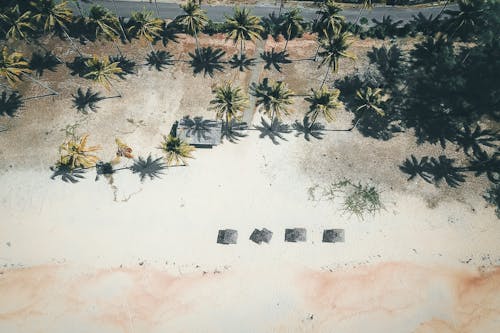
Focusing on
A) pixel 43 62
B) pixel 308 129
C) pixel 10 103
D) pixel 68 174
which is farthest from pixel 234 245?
pixel 43 62

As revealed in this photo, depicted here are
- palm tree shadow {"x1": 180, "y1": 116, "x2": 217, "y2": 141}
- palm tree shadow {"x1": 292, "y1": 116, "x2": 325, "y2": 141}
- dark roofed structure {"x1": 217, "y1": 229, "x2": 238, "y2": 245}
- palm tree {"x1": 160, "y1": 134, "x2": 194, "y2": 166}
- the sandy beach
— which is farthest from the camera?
palm tree shadow {"x1": 292, "y1": 116, "x2": 325, "y2": 141}

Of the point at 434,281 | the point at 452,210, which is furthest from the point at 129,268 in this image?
the point at 452,210

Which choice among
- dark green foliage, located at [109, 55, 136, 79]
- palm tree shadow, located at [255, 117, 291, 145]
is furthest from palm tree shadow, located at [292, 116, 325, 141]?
dark green foliage, located at [109, 55, 136, 79]

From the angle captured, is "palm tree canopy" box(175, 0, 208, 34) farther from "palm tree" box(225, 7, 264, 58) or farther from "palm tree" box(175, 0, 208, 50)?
"palm tree" box(225, 7, 264, 58)

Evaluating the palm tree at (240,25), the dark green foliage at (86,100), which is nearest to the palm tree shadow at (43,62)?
the dark green foliage at (86,100)

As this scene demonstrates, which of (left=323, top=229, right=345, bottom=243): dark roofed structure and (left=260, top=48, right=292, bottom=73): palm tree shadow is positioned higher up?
(left=260, top=48, right=292, bottom=73): palm tree shadow

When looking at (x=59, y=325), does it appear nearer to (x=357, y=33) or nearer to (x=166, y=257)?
(x=166, y=257)

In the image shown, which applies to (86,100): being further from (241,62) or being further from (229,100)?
(241,62)
